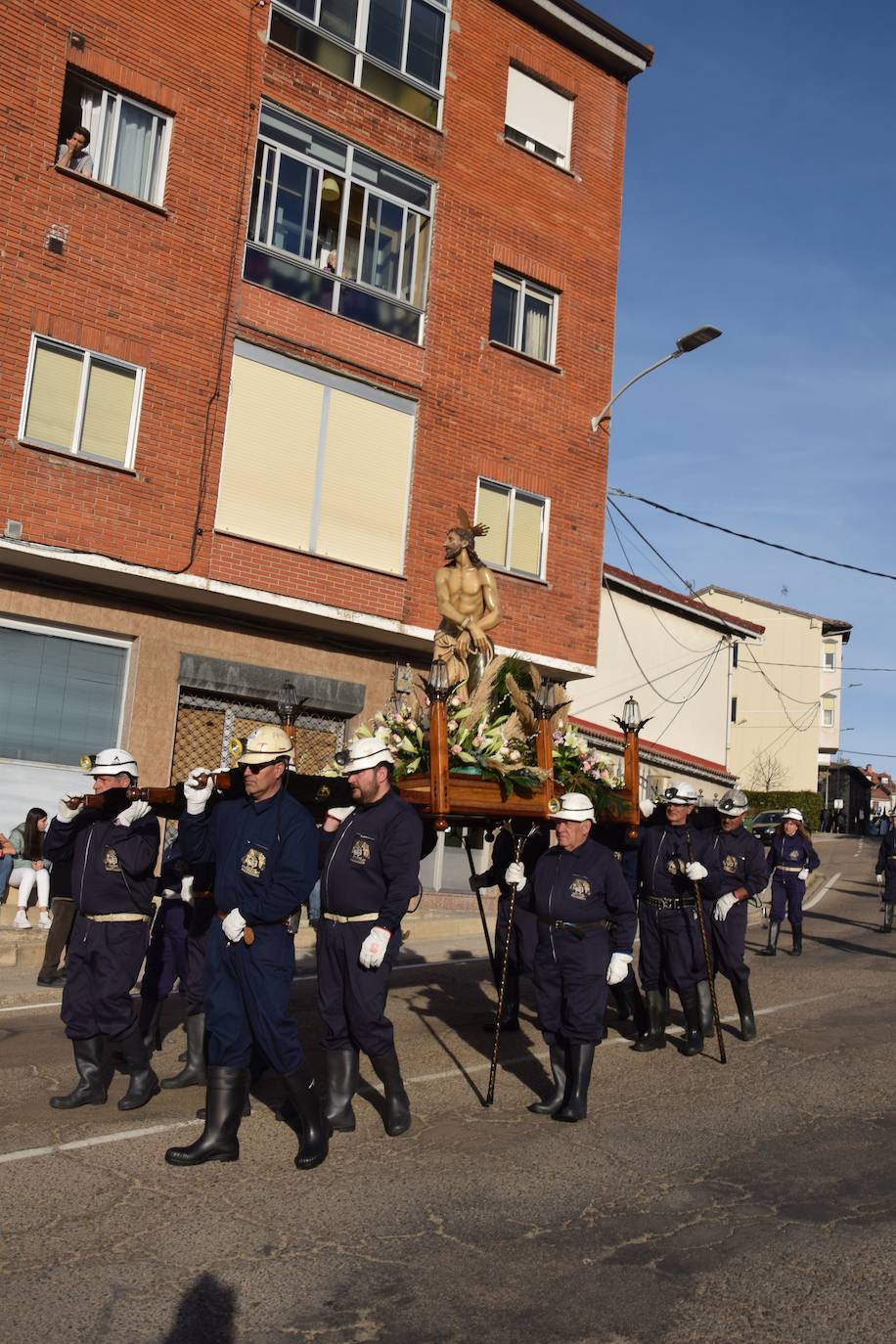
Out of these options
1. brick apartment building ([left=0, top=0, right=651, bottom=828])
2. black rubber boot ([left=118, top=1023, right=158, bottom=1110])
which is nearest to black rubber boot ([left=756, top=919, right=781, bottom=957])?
brick apartment building ([left=0, top=0, right=651, bottom=828])

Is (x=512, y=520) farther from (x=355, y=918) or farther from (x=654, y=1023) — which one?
(x=355, y=918)

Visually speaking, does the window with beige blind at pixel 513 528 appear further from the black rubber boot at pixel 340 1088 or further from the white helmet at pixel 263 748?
the black rubber boot at pixel 340 1088

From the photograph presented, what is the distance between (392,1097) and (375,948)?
93 cm

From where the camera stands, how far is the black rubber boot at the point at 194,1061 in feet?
25.7

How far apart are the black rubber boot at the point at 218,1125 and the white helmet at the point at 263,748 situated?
5.16 feet

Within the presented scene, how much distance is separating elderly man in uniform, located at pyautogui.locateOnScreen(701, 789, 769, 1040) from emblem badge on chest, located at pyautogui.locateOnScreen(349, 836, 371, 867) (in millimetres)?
3814

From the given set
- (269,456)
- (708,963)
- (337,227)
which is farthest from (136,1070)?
(337,227)

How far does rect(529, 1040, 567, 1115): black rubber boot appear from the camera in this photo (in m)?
7.49

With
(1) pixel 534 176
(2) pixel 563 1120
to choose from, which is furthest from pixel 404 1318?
(1) pixel 534 176

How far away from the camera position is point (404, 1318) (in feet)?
14.4

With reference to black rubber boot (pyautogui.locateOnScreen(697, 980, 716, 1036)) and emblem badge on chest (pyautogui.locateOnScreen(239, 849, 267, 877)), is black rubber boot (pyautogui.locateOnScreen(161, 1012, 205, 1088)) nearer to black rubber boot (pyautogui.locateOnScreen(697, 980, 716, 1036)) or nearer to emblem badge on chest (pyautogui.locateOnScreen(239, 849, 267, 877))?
emblem badge on chest (pyautogui.locateOnScreen(239, 849, 267, 877))

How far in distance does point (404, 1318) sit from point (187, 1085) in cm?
376

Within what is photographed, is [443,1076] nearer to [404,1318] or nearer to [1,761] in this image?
[404,1318]

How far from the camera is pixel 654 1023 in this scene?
9648 mm
